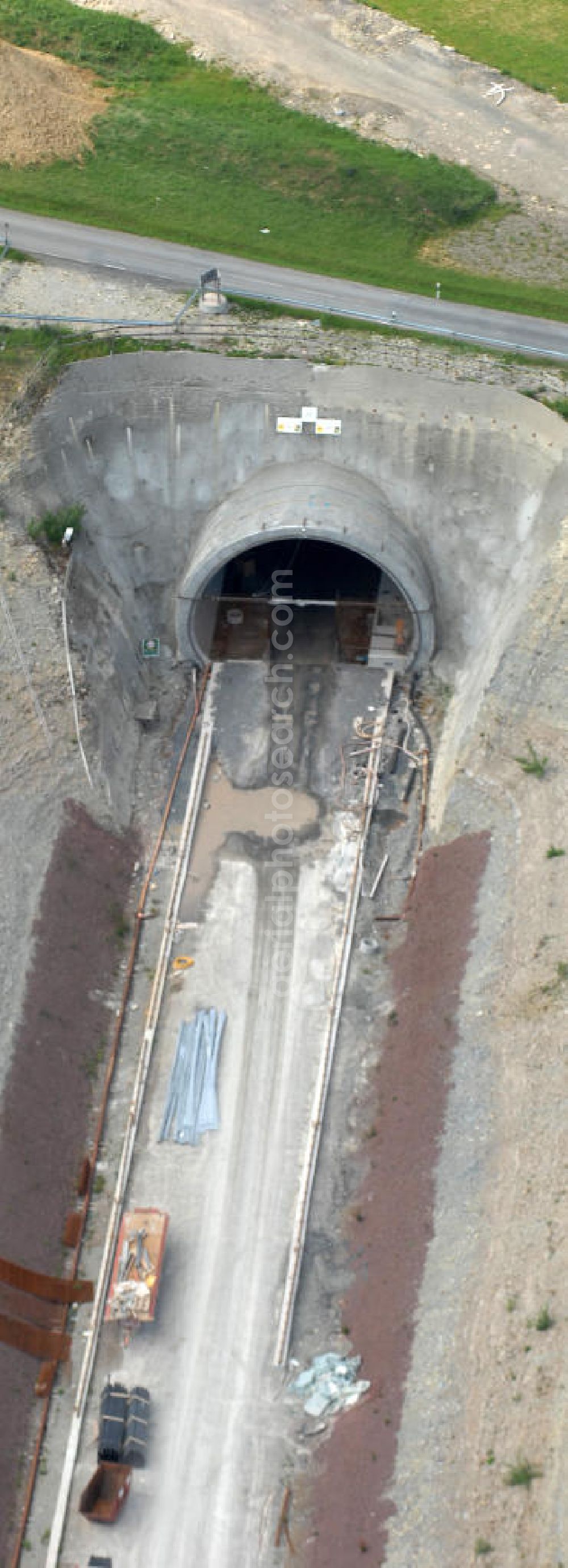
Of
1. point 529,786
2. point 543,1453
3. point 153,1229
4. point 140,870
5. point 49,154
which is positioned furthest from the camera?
point 49,154

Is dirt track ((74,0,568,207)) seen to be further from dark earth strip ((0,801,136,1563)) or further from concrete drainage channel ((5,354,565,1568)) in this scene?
dark earth strip ((0,801,136,1563))

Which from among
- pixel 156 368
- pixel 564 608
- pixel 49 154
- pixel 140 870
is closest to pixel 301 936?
pixel 140 870

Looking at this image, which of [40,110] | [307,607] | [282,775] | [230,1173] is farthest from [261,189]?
[230,1173]

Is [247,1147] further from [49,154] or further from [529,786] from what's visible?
[49,154]

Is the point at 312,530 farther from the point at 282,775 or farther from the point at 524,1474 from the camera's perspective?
the point at 524,1474

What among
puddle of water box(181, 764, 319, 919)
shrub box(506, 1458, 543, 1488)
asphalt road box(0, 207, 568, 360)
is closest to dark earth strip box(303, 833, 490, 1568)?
shrub box(506, 1458, 543, 1488)
